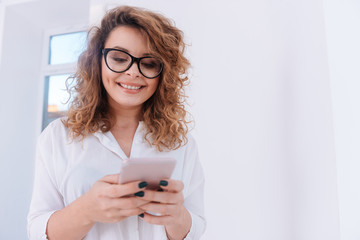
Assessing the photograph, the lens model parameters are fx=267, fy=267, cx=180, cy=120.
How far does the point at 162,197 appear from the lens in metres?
0.73

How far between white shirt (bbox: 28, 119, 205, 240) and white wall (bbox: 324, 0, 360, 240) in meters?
0.69

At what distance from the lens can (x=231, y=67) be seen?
1735mm

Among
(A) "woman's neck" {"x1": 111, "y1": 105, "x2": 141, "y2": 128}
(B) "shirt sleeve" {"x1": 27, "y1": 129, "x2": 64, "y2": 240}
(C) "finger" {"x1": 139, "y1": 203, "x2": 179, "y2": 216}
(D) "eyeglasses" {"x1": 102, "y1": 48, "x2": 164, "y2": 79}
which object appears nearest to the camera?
(C) "finger" {"x1": 139, "y1": 203, "x2": 179, "y2": 216}

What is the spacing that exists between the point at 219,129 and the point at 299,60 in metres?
0.61

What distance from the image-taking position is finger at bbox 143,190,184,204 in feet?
2.32

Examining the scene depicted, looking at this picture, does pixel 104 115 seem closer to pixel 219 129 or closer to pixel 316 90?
pixel 219 129

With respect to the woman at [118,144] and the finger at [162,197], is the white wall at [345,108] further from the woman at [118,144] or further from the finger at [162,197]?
the finger at [162,197]

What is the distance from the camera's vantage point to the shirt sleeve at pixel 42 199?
848 mm

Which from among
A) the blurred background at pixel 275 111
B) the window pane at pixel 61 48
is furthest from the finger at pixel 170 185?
the window pane at pixel 61 48

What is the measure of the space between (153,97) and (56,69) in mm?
2235

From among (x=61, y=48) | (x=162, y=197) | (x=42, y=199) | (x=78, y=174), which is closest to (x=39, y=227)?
(x=42, y=199)

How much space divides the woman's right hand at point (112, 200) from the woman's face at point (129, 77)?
34 cm

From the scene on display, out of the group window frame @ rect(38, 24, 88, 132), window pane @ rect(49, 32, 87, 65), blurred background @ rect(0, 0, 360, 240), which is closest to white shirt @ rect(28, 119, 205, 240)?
blurred background @ rect(0, 0, 360, 240)

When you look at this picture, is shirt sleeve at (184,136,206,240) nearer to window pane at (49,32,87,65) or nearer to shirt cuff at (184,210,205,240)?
shirt cuff at (184,210,205,240)
